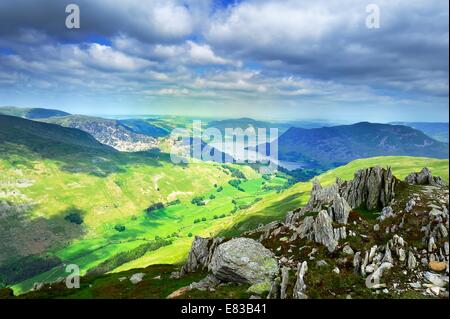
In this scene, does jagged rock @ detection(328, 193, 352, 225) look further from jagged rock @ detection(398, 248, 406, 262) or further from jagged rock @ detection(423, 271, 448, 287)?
jagged rock @ detection(423, 271, 448, 287)

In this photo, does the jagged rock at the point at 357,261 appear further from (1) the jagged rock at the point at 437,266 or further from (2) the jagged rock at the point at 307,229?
(2) the jagged rock at the point at 307,229

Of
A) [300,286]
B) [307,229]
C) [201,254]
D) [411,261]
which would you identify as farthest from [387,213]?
[201,254]

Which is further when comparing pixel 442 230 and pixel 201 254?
pixel 201 254

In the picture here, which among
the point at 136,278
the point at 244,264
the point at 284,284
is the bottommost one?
the point at 136,278

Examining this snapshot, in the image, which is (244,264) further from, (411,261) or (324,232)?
(411,261)

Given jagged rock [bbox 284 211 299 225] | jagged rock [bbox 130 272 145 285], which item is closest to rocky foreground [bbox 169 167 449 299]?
jagged rock [bbox 284 211 299 225]
